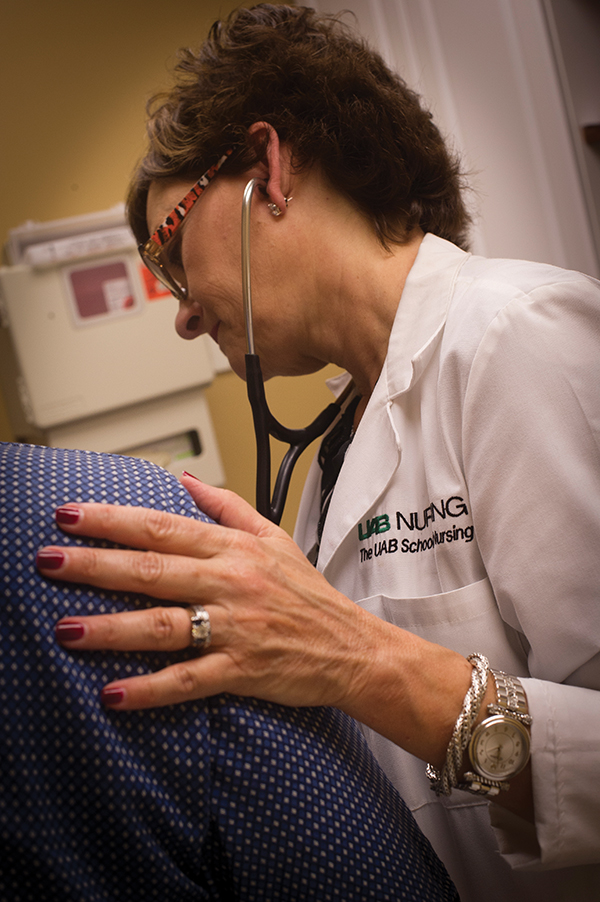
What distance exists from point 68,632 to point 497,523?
0.46 m

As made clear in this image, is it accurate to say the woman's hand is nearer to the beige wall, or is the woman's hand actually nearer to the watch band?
the watch band

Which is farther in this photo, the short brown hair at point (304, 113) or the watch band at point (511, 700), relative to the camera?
the short brown hair at point (304, 113)

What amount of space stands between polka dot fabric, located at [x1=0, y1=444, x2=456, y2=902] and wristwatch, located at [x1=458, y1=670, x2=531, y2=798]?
107mm

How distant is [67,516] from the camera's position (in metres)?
0.47

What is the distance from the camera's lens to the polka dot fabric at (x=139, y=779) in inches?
16.5

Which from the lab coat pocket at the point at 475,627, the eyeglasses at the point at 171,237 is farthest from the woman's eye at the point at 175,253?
the lab coat pocket at the point at 475,627

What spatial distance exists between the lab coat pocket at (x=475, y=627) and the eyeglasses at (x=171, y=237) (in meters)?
0.71

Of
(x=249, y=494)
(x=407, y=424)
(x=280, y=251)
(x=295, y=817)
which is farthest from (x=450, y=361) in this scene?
(x=249, y=494)

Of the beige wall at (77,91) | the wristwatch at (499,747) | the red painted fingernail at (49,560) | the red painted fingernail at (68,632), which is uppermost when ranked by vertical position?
the beige wall at (77,91)

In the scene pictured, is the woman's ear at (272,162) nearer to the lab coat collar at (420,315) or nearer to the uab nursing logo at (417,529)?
the lab coat collar at (420,315)

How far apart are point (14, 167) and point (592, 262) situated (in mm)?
1889

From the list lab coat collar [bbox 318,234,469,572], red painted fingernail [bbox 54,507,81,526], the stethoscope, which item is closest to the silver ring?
red painted fingernail [bbox 54,507,81,526]

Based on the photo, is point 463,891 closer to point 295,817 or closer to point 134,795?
point 295,817

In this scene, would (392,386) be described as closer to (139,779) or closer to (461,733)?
(461,733)
